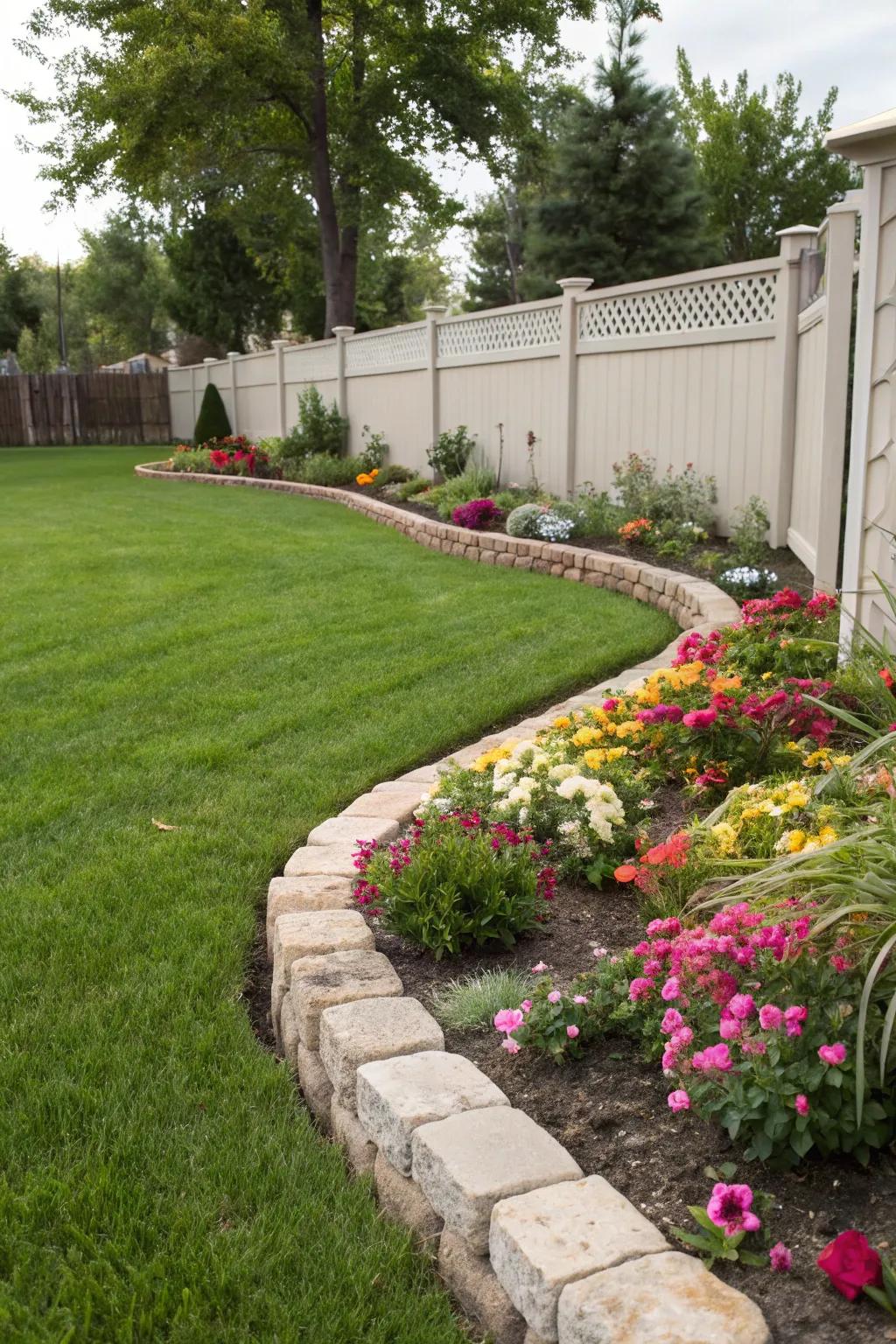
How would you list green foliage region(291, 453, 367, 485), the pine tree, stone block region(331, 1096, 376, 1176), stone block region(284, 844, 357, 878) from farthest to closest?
the pine tree < green foliage region(291, 453, 367, 485) < stone block region(284, 844, 357, 878) < stone block region(331, 1096, 376, 1176)

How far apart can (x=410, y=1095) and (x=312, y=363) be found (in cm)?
1545

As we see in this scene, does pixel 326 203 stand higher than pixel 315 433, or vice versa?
pixel 326 203

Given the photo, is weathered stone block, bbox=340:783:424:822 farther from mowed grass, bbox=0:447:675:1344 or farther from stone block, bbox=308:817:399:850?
mowed grass, bbox=0:447:675:1344

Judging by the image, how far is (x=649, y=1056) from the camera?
2090mm

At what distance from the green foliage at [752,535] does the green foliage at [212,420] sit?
1436 centimetres

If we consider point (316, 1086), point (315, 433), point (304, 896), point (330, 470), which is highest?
point (315, 433)

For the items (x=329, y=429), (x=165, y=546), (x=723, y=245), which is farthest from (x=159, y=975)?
(x=723, y=245)

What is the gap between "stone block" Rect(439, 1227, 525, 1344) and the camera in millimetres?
1669

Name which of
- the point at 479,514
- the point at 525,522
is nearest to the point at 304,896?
the point at 525,522

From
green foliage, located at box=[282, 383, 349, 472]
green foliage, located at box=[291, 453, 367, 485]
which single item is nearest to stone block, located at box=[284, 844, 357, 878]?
green foliage, located at box=[291, 453, 367, 485]

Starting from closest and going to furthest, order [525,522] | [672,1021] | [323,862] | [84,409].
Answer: [672,1021]
[323,862]
[525,522]
[84,409]

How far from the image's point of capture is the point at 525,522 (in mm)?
8422

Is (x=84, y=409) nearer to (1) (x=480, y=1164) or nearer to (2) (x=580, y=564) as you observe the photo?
(2) (x=580, y=564)

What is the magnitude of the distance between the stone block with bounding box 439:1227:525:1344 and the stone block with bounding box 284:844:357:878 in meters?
1.37
